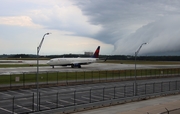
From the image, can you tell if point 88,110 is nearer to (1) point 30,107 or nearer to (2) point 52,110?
(2) point 52,110

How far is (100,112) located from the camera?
22.3m

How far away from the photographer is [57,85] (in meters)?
40.9

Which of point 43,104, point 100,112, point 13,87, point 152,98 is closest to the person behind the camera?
point 100,112

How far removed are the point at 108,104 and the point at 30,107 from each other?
7.55 metres

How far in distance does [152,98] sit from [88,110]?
10.5 meters

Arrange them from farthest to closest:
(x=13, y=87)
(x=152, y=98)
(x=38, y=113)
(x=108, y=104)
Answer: (x=13, y=87) → (x=152, y=98) → (x=108, y=104) → (x=38, y=113)

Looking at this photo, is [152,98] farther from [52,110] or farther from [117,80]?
[117,80]

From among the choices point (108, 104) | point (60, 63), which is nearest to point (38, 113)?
point (108, 104)

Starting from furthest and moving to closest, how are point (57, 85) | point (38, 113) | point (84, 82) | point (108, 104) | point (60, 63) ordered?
point (60, 63)
point (84, 82)
point (57, 85)
point (108, 104)
point (38, 113)

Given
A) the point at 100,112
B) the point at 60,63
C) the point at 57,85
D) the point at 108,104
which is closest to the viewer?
the point at 100,112

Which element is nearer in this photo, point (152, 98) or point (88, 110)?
point (88, 110)

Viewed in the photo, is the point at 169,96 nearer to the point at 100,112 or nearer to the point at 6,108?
the point at 100,112

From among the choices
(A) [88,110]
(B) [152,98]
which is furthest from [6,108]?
(B) [152,98]

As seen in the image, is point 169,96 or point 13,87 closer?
point 169,96
